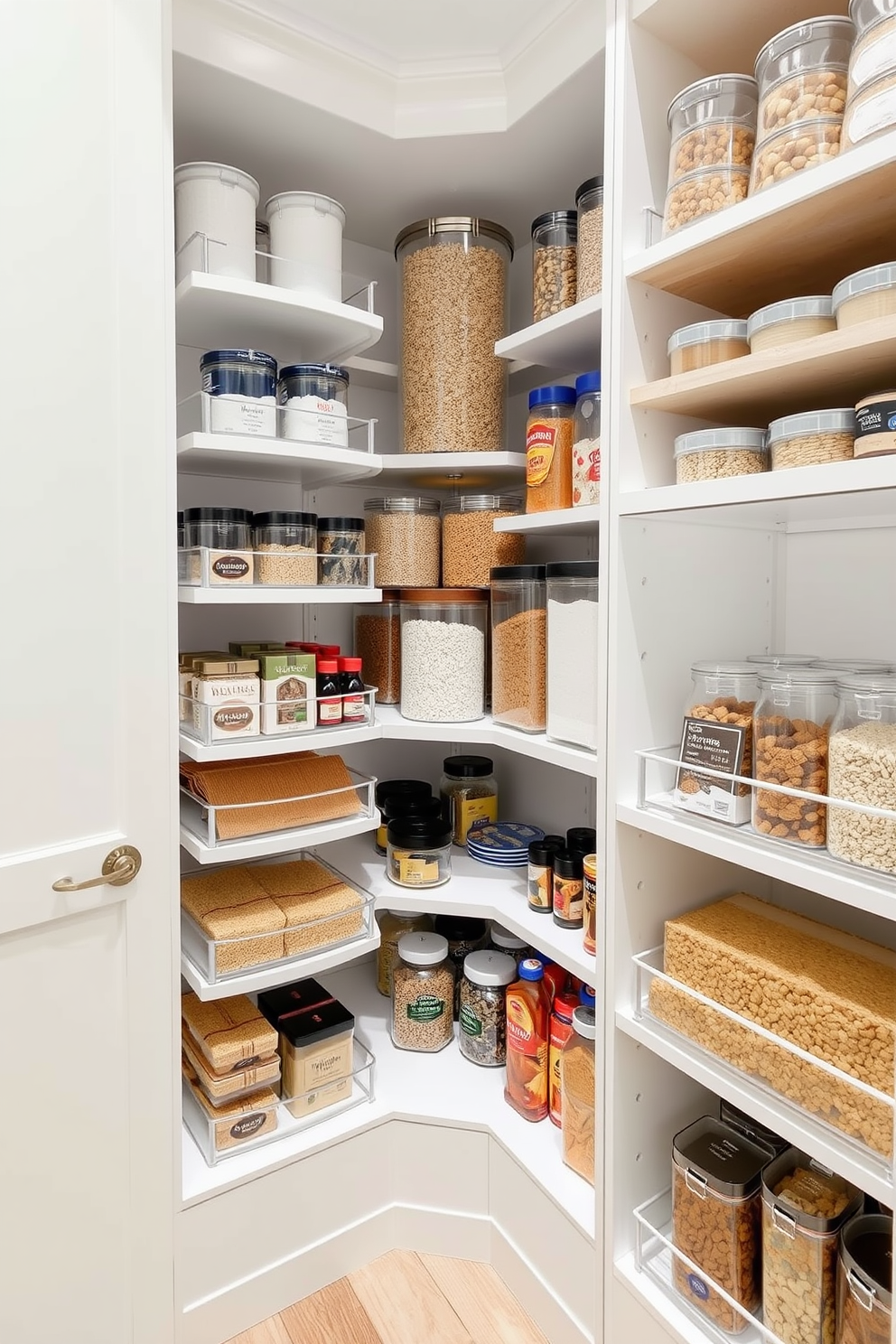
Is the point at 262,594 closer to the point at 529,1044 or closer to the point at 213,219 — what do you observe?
the point at 213,219

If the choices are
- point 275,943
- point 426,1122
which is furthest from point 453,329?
point 426,1122

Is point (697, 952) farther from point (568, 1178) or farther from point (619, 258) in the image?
point (619, 258)

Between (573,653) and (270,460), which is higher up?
(270,460)

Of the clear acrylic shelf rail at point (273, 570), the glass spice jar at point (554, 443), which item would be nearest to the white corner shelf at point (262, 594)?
the clear acrylic shelf rail at point (273, 570)

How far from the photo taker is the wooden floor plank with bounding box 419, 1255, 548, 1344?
1.29 meters

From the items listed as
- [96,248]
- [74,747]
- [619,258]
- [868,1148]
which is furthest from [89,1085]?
[619,258]

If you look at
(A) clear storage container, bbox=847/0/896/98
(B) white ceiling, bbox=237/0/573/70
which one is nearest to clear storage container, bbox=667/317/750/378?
(A) clear storage container, bbox=847/0/896/98

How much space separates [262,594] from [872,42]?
3.37ft

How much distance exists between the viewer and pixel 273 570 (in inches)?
51.0

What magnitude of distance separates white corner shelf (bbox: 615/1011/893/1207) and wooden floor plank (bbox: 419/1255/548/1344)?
0.64 meters

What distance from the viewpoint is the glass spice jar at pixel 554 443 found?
134 centimetres

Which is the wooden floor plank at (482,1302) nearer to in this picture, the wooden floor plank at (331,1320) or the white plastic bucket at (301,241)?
the wooden floor plank at (331,1320)

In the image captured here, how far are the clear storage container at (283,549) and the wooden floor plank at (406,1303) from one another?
1.29 m

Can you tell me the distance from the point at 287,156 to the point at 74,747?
1.18 meters
